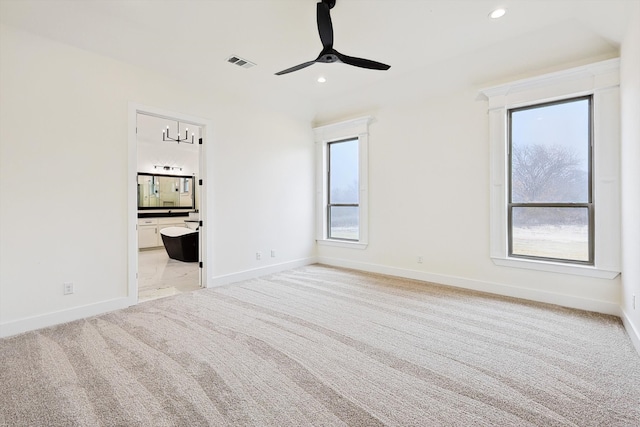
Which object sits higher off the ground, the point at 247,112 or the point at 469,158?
the point at 247,112

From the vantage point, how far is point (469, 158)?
420cm

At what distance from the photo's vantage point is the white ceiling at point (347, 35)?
2.84m

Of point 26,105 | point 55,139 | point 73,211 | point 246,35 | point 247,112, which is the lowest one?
point 73,211

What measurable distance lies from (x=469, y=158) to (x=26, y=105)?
16.5 feet

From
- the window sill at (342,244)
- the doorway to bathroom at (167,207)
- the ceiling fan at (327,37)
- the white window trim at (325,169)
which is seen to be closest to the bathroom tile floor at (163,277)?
the doorway to bathroom at (167,207)

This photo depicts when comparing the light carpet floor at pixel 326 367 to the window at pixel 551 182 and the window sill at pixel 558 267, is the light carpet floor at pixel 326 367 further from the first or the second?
the window at pixel 551 182

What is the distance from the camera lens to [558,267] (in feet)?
11.6

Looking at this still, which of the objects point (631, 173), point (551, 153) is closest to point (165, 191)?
point (551, 153)

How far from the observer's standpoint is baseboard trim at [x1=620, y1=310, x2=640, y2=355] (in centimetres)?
244

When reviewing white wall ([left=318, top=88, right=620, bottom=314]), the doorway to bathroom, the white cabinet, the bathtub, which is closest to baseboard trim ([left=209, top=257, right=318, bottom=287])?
the doorway to bathroom

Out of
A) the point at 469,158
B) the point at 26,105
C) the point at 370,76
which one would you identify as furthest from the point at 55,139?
the point at 469,158

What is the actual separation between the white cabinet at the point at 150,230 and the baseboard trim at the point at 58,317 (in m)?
4.79

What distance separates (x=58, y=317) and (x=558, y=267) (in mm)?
5453

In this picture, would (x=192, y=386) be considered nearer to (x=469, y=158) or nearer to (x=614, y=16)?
(x=469, y=158)
